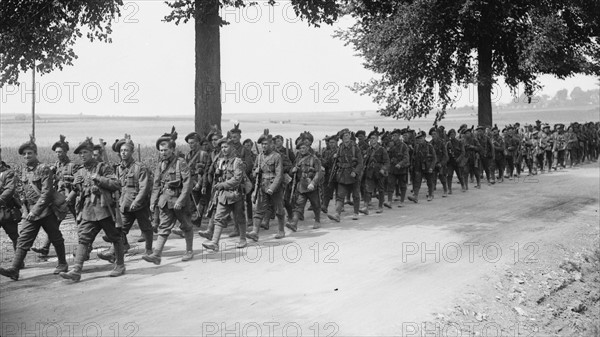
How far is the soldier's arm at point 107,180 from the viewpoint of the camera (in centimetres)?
859

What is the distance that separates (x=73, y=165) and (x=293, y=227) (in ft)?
14.1

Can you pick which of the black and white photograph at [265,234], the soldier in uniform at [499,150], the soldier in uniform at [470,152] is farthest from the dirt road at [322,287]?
the soldier in uniform at [499,150]

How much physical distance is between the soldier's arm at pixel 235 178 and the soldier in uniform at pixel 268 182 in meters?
1.09

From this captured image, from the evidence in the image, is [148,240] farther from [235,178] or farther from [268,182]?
[268,182]

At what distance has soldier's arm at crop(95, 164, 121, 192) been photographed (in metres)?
8.59

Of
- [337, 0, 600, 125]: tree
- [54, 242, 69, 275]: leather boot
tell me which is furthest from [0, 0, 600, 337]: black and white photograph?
[337, 0, 600, 125]: tree

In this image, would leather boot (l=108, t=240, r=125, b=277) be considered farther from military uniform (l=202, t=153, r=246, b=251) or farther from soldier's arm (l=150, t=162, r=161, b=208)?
military uniform (l=202, t=153, r=246, b=251)

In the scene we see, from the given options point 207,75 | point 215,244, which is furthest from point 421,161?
point 215,244

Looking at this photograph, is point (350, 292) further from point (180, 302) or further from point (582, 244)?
point (582, 244)

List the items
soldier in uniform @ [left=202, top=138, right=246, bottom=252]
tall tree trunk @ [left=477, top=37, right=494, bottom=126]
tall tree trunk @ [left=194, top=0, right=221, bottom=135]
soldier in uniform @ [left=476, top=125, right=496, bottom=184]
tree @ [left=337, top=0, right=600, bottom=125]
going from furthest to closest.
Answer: tall tree trunk @ [left=477, top=37, right=494, bottom=126] → tree @ [left=337, top=0, right=600, bottom=125] → soldier in uniform @ [left=476, top=125, right=496, bottom=184] → tall tree trunk @ [left=194, top=0, right=221, bottom=135] → soldier in uniform @ [left=202, top=138, right=246, bottom=252]

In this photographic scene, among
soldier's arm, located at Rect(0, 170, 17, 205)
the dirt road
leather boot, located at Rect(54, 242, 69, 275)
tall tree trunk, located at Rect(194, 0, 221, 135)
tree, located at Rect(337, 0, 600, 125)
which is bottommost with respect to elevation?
the dirt road

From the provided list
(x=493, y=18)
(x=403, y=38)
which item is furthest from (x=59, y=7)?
(x=493, y=18)

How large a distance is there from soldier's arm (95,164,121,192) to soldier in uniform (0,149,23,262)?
140 cm

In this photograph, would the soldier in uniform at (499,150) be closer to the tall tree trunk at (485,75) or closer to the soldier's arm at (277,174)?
the tall tree trunk at (485,75)
